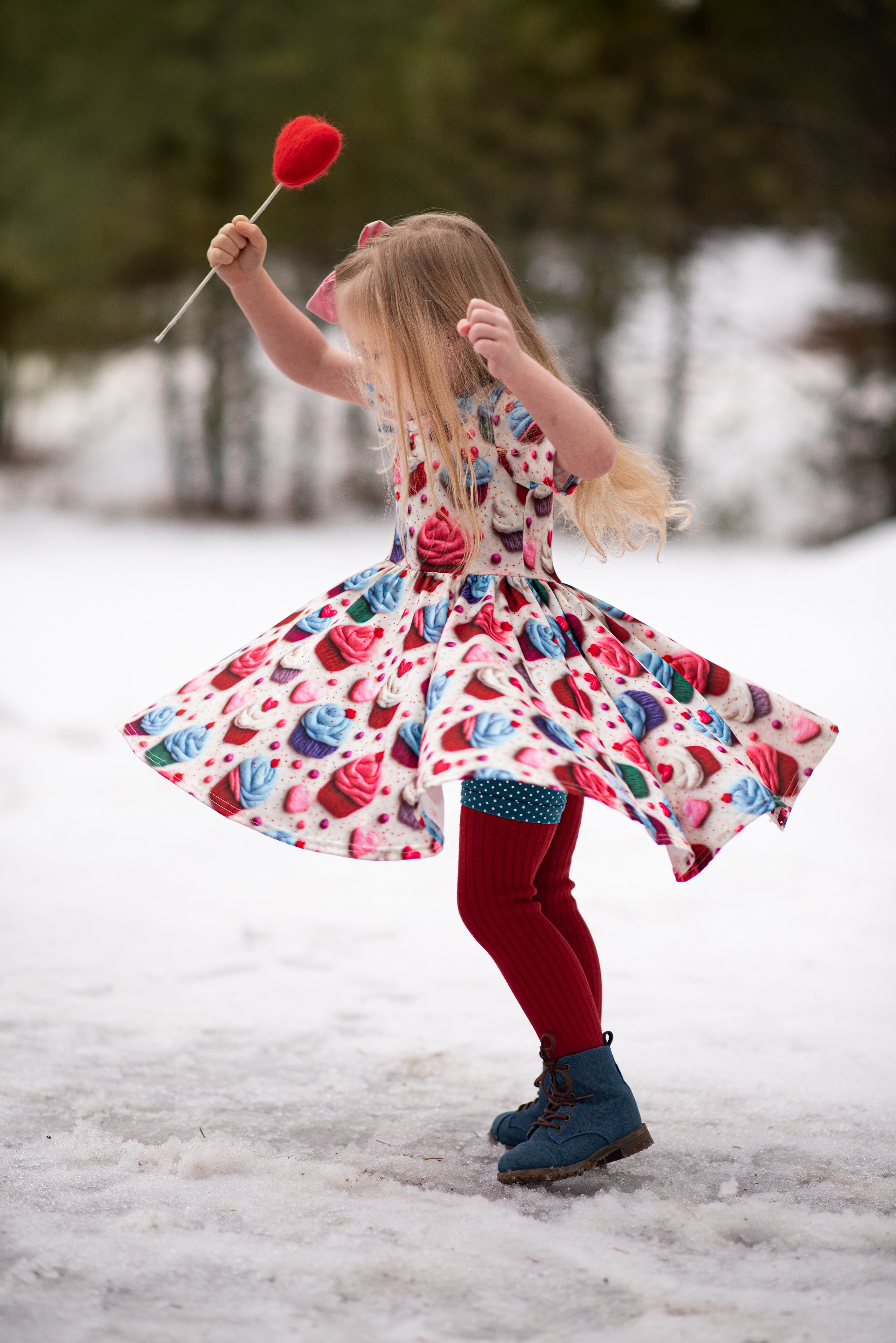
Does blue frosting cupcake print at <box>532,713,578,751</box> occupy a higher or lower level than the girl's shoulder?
lower

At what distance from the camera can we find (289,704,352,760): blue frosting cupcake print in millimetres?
1383

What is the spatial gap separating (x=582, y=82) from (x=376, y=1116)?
7864 mm

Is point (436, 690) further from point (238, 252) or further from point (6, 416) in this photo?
point (6, 416)

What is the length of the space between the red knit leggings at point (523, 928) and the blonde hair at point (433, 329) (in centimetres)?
32

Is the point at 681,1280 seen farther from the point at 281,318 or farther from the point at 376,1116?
the point at 281,318

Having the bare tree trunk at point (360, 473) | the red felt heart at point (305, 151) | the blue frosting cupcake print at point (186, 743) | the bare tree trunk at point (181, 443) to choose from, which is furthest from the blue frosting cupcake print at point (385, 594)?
the bare tree trunk at point (181, 443)

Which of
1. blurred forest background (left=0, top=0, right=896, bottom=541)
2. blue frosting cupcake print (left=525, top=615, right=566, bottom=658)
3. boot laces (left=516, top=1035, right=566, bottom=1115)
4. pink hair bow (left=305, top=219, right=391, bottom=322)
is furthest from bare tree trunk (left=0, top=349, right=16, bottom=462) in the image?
boot laces (left=516, top=1035, right=566, bottom=1115)

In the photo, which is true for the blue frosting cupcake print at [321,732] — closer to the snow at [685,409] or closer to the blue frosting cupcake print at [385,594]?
the blue frosting cupcake print at [385,594]

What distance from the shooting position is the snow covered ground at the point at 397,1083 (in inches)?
45.4

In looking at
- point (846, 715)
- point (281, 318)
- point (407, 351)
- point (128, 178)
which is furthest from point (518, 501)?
point (128, 178)

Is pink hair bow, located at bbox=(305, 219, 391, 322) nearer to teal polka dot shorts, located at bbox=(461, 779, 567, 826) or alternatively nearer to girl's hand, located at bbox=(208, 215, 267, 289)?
girl's hand, located at bbox=(208, 215, 267, 289)

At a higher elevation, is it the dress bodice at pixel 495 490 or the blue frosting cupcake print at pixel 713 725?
the dress bodice at pixel 495 490

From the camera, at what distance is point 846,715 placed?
3.64m

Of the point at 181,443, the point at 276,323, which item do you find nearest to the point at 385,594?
the point at 276,323
